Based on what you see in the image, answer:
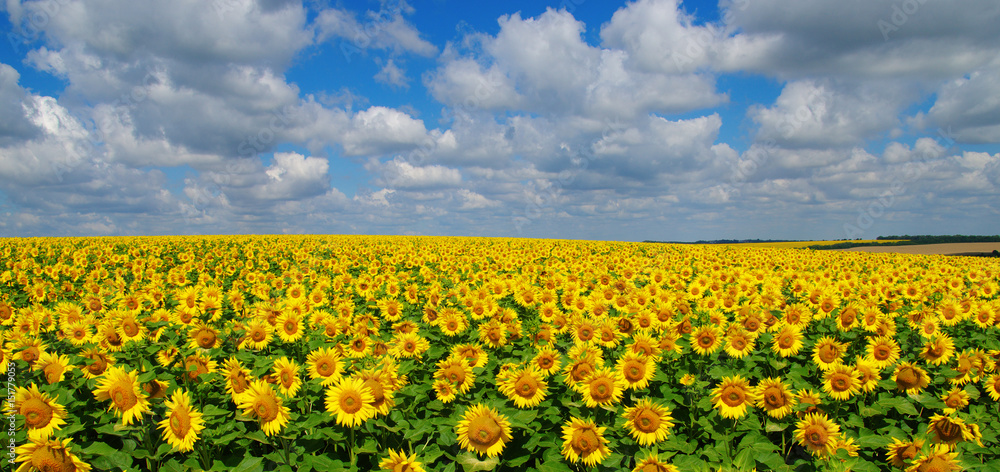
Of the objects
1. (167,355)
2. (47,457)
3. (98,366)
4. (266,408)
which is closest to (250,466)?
(266,408)

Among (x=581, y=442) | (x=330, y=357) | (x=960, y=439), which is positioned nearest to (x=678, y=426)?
(x=581, y=442)

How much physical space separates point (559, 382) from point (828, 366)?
347 cm

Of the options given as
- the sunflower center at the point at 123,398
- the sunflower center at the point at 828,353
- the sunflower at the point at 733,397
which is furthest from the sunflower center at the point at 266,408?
the sunflower center at the point at 828,353

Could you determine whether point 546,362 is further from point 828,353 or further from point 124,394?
point 124,394

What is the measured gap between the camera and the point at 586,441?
3924 mm

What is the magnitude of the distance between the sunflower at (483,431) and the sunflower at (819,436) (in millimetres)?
2814

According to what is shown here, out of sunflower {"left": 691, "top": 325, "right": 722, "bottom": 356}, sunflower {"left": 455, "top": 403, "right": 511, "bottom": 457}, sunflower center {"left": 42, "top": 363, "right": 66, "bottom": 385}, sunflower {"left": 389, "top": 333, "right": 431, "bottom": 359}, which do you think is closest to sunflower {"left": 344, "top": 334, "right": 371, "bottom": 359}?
sunflower {"left": 389, "top": 333, "right": 431, "bottom": 359}

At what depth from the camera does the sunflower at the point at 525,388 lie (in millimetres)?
4574

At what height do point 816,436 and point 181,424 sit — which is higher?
point 181,424

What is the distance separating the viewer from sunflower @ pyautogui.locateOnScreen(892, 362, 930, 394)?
17.7ft

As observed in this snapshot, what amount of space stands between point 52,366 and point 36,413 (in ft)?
3.82

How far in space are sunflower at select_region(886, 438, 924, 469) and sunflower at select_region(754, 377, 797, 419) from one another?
830 millimetres

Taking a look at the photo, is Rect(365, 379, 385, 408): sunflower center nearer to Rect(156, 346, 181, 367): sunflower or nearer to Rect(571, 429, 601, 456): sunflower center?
Rect(571, 429, 601, 456): sunflower center

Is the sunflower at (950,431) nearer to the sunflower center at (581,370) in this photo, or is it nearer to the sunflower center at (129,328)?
the sunflower center at (581,370)
